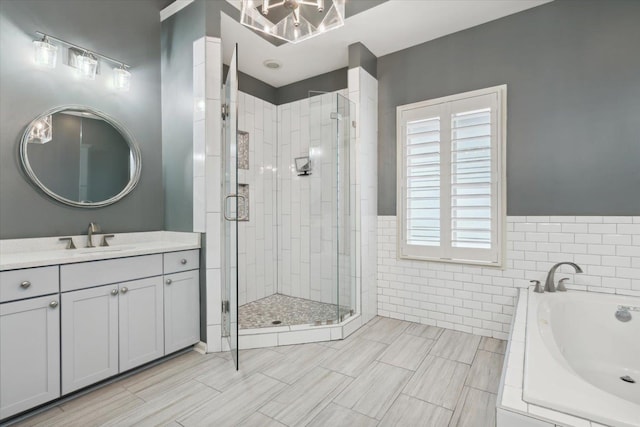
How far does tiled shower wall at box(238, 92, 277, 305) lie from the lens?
12.1 feet

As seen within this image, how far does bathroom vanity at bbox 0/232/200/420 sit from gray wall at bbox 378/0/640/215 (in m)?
2.95

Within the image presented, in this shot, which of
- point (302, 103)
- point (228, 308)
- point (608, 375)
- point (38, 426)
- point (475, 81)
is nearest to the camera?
point (38, 426)

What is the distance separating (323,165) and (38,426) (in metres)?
2.80

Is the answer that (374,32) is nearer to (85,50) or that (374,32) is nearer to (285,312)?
(85,50)

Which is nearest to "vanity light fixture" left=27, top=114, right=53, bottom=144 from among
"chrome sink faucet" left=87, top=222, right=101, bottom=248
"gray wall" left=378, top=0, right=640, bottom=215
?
"chrome sink faucet" left=87, top=222, right=101, bottom=248

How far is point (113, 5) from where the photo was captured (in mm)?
2592

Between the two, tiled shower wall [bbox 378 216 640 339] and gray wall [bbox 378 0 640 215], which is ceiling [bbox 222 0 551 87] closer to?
gray wall [bbox 378 0 640 215]

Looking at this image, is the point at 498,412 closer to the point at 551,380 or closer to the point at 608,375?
the point at 551,380

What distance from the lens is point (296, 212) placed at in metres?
3.91

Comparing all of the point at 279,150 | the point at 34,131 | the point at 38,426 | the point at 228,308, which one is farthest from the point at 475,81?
the point at 38,426

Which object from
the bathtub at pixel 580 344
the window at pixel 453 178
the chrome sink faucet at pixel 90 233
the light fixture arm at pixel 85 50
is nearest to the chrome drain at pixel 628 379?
the bathtub at pixel 580 344

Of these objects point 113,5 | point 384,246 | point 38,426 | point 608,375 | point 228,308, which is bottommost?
point 38,426

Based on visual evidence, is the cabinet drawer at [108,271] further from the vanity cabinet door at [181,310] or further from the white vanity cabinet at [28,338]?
the vanity cabinet door at [181,310]

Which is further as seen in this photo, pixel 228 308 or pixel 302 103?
pixel 302 103
